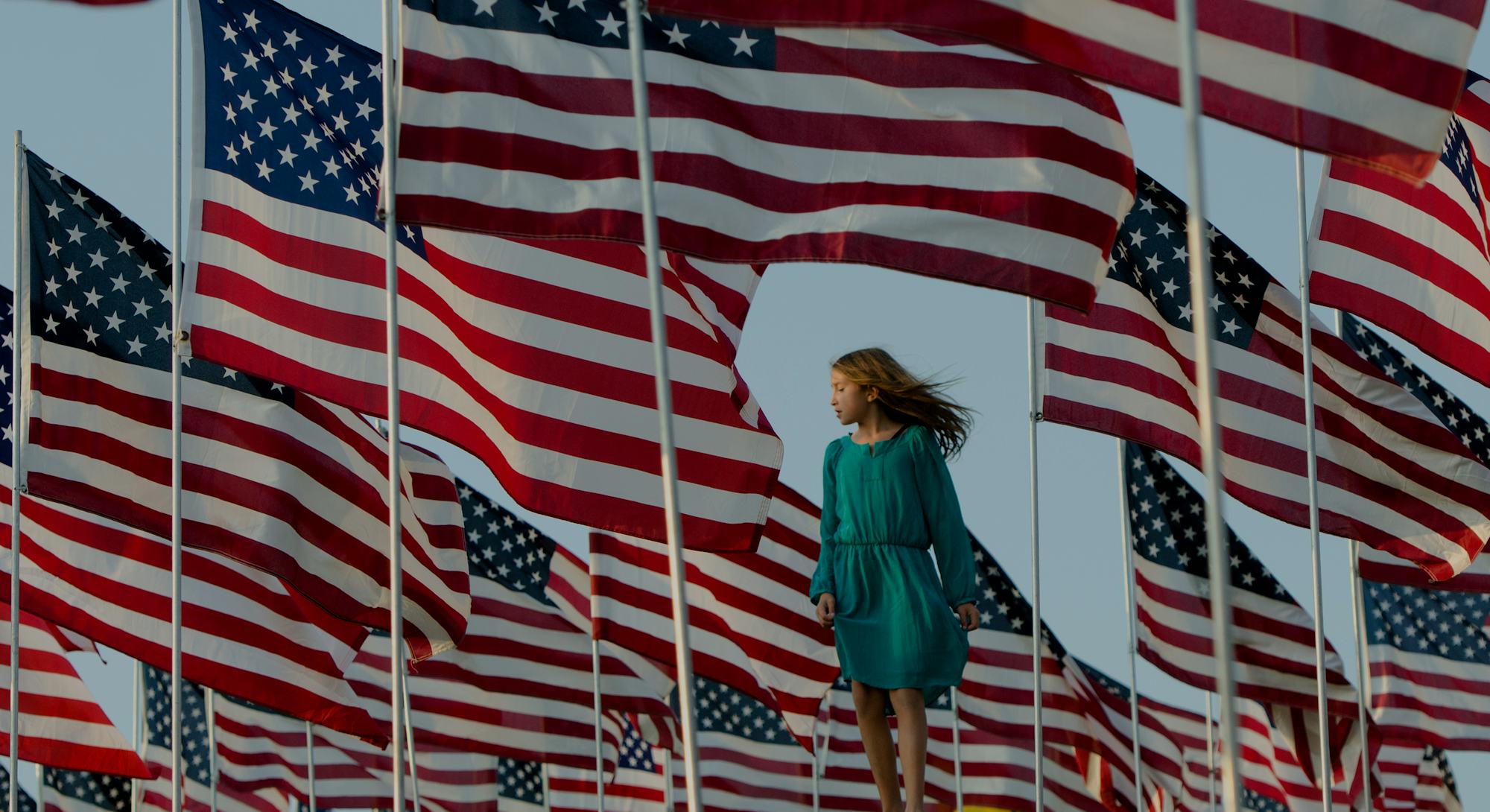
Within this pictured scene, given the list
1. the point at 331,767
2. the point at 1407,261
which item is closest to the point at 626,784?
the point at 331,767

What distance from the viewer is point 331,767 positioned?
1182 inches

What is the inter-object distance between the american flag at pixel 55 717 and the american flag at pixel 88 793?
9447 millimetres

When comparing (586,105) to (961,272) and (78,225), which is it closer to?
(961,272)

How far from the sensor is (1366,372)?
1541cm

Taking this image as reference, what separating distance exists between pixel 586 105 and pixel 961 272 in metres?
1.82

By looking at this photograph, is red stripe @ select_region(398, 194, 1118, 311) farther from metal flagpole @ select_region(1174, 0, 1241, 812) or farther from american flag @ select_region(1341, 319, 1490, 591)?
american flag @ select_region(1341, 319, 1490, 591)

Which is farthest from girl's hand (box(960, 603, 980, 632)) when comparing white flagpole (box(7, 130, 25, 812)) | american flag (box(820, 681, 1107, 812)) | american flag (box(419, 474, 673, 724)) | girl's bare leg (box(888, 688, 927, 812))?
american flag (box(820, 681, 1107, 812))

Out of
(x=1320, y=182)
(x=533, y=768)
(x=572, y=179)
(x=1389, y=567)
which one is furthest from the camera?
(x=533, y=768)

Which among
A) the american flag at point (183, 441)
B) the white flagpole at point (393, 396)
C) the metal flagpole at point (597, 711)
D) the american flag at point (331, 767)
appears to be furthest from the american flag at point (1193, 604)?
the white flagpole at point (393, 396)

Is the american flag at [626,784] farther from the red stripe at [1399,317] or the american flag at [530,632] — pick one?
the red stripe at [1399,317]

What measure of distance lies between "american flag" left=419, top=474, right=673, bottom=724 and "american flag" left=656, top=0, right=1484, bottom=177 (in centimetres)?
1397

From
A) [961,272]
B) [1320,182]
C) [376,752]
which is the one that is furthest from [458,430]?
[376,752]

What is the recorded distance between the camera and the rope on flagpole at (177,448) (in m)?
12.9

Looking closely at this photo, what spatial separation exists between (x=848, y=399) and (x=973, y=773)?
19.6 m
